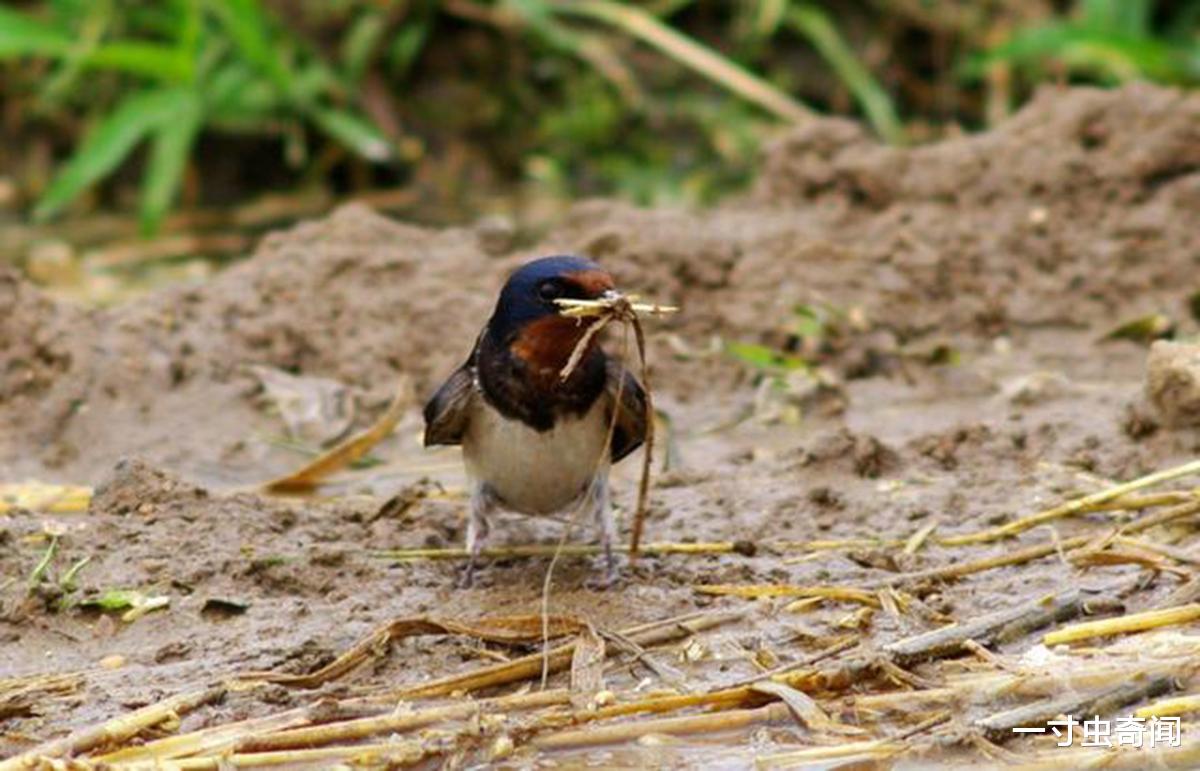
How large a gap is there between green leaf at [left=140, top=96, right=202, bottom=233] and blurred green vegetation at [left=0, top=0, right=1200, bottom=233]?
0.05 m

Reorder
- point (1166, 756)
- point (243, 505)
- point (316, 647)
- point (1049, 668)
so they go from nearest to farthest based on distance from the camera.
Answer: point (1166, 756) < point (1049, 668) < point (316, 647) < point (243, 505)

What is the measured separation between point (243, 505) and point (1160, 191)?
3658 mm

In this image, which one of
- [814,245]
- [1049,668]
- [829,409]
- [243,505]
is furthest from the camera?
[814,245]

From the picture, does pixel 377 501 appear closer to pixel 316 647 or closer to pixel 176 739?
pixel 316 647

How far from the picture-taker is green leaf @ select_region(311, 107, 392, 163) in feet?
34.7

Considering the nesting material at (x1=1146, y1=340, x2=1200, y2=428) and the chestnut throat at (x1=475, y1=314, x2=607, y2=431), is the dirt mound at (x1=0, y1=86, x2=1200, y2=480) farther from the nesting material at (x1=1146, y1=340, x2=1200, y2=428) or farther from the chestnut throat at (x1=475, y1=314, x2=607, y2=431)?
the chestnut throat at (x1=475, y1=314, x2=607, y2=431)

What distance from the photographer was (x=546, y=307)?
525cm

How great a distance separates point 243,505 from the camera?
589 centimetres

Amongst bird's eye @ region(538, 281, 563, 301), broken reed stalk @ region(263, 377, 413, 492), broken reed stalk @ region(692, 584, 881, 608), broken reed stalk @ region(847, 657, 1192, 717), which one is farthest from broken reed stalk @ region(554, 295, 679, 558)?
broken reed stalk @ region(263, 377, 413, 492)

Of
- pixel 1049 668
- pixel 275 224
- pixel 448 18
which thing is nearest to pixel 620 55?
pixel 448 18

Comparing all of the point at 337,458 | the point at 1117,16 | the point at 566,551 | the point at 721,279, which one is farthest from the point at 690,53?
the point at 566,551

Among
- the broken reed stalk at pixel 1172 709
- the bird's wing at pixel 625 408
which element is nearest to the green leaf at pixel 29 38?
the bird's wing at pixel 625 408

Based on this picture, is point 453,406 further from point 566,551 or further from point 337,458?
point 337,458

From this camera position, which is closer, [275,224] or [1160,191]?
[1160,191]
